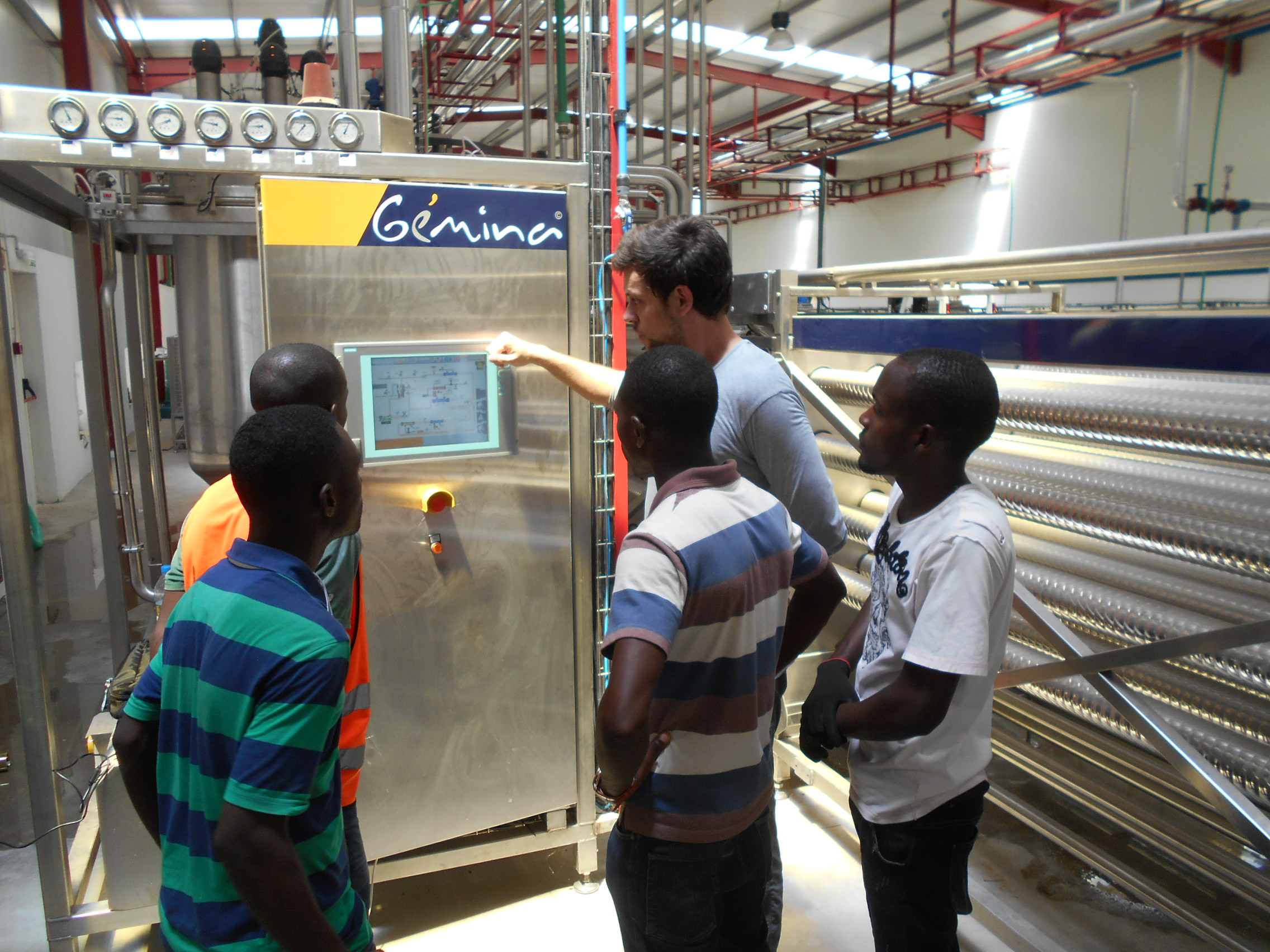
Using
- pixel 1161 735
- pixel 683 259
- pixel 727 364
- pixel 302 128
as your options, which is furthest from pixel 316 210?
pixel 1161 735

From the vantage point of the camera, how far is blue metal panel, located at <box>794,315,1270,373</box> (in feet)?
5.16

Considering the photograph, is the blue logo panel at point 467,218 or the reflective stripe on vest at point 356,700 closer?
the reflective stripe on vest at point 356,700

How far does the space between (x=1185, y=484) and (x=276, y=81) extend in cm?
366

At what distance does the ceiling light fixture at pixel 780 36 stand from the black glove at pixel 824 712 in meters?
6.99

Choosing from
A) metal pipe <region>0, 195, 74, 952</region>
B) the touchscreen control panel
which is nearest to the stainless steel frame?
metal pipe <region>0, 195, 74, 952</region>

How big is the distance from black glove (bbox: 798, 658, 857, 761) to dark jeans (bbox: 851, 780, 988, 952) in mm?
169

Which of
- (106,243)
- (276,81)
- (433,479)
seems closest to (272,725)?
(433,479)

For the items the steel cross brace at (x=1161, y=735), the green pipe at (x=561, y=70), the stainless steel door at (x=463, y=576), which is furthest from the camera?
the green pipe at (x=561, y=70)

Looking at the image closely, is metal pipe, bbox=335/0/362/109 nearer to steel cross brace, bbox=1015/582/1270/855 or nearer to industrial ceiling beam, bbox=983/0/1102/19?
steel cross brace, bbox=1015/582/1270/855

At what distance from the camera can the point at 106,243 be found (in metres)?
2.60

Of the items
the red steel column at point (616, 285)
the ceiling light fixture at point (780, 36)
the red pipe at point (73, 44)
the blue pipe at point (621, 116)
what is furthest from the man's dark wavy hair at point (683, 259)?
the red pipe at point (73, 44)

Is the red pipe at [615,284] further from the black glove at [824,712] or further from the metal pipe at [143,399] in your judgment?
the metal pipe at [143,399]

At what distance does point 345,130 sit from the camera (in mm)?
2043

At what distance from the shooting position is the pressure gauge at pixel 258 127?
1.97 metres
